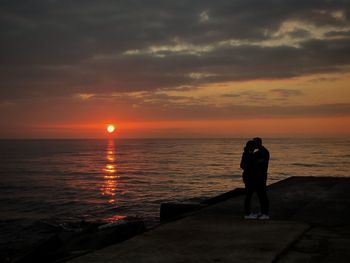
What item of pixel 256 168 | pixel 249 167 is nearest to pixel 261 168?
pixel 256 168

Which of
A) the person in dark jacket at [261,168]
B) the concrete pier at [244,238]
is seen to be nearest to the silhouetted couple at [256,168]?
the person in dark jacket at [261,168]

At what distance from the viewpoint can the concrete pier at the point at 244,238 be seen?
582 centimetres

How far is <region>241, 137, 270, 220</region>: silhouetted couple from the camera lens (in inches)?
349

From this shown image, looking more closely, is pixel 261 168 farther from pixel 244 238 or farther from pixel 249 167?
pixel 244 238

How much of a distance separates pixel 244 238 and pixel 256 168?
2246 millimetres

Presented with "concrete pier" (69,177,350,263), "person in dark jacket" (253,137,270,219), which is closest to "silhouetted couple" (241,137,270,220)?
"person in dark jacket" (253,137,270,219)

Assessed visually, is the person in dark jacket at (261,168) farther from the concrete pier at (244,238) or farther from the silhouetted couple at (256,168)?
the concrete pier at (244,238)

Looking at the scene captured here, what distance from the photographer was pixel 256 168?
29.3 feet

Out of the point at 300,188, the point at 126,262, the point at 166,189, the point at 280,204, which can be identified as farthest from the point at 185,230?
the point at 166,189

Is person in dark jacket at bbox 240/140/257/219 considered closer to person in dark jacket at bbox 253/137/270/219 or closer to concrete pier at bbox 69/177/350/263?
person in dark jacket at bbox 253/137/270/219

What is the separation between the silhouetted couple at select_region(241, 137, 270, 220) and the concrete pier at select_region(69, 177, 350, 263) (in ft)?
1.15

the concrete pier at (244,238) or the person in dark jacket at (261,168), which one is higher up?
the person in dark jacket at (261,168)

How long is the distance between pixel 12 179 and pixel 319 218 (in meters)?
44.8

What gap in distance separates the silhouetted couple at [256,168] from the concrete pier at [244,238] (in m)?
0.35
